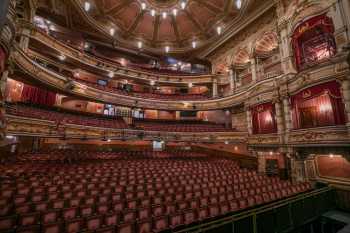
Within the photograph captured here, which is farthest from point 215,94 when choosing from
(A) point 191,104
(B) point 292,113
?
(B) point 292,113

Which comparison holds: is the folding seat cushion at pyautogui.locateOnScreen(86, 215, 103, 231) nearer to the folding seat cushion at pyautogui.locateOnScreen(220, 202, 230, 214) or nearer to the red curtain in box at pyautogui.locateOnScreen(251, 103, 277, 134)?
the folding seat cushion at pyautogui.locateOnScreen(220, 202, 230, 214)

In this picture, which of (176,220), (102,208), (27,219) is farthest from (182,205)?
(27,219)

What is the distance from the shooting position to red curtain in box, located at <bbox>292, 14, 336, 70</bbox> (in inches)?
329

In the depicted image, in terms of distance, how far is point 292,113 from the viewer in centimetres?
908

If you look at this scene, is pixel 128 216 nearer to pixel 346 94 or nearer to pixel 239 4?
pixel 346 94

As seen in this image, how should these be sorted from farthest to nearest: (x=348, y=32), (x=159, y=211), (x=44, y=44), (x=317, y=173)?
(x=44, y=44) → (x=317, y=173) → (x=348, y=32) → (x=159, y=211)

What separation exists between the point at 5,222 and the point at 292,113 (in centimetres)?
1068

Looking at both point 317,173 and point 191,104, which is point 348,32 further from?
point 191,104

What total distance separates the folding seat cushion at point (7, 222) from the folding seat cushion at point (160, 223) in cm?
234

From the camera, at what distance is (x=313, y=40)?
9266 mm

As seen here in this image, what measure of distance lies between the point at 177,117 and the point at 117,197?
47.6 feet

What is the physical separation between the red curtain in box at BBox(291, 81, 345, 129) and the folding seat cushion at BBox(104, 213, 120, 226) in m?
8.38

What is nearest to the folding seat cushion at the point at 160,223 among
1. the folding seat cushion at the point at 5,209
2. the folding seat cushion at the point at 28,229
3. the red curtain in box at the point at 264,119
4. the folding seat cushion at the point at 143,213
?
the folding seat cushion at the point at 143,213

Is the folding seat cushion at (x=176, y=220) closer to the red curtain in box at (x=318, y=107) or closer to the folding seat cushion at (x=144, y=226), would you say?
the folding seat cushion at (x=144, y=226)
